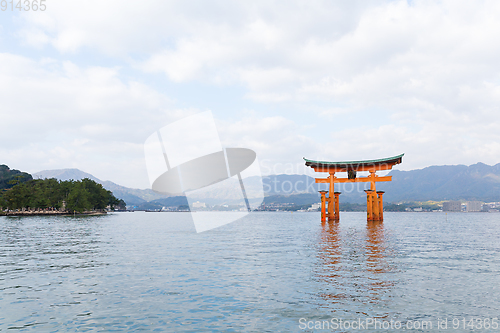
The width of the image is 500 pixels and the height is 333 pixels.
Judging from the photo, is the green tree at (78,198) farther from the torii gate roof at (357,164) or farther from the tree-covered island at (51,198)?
the torii gate roof at (357,164)

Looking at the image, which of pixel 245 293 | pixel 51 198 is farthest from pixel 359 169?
pixel 51 198

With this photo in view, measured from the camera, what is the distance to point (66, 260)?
22500 mm

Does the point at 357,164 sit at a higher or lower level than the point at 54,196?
higher

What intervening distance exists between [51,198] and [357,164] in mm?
129823

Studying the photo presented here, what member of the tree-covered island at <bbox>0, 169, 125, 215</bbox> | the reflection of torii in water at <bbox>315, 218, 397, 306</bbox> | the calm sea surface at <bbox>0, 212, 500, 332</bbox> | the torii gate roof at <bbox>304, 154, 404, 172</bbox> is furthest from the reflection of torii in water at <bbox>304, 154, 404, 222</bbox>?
the tree-covered island at <bbox>0, 169, 125, 215</bbox>

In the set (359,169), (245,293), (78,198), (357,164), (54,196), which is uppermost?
(357,164)

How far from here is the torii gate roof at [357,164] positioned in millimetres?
A: 58625

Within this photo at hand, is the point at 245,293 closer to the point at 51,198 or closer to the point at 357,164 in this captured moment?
the point at 357,164

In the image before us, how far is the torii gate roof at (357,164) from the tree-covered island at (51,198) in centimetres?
10239

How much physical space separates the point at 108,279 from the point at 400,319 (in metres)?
13.2

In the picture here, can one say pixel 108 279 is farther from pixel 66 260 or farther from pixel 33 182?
pixel 33 182

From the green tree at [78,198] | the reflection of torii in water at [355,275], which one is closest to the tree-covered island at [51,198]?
the green tree at [78,198]

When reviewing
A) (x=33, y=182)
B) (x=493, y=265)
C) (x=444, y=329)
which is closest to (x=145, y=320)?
(x=444, y=329)

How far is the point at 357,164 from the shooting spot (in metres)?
60.8
